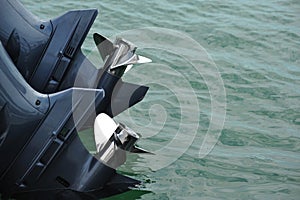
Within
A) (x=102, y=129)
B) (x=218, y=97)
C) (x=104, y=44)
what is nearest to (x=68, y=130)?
(x=102, y=129)

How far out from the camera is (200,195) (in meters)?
3.82

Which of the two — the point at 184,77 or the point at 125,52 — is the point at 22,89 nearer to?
the point at 125,52

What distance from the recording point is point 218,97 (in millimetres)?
5090

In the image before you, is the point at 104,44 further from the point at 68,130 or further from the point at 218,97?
the point at 218,97

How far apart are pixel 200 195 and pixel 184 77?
158 centimetres

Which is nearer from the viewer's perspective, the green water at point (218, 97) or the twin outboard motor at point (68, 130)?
the twin outboard motor at point (68, 130)

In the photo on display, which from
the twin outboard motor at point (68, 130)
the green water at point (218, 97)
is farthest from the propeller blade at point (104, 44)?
the green water at point (218, 97)

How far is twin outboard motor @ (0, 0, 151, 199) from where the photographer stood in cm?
329

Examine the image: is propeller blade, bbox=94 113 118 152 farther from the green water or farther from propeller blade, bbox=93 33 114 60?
propeller blade, bbox=93 33 114 60

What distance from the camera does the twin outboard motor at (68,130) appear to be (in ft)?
10.8

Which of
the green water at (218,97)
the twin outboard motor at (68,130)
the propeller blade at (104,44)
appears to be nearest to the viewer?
the twin outboard motor at (68,130)

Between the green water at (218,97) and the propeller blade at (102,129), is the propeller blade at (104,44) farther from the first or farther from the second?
the green water at (218,97)

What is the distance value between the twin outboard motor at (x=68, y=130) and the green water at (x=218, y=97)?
10.7 inches

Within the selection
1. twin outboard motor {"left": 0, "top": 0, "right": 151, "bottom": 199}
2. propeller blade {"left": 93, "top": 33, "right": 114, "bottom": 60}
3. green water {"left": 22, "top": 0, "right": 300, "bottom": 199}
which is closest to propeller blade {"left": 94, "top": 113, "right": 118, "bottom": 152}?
twin outboard motor {"left": 0, "top": 0, "right": 151, "bottom": 199}
